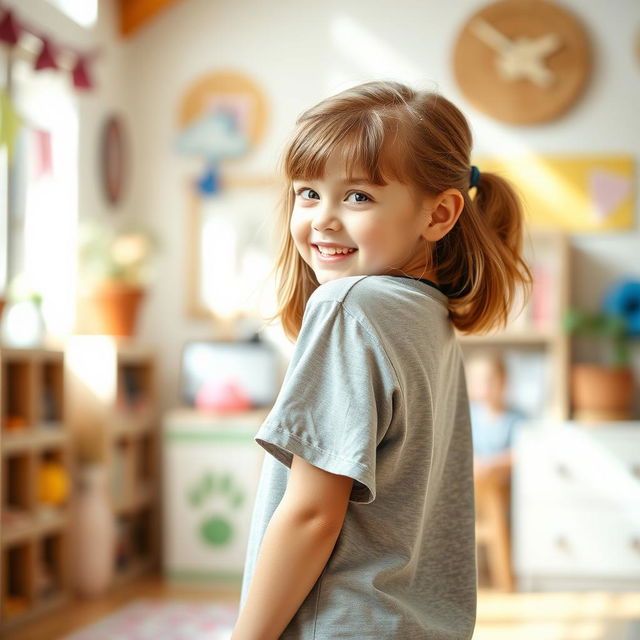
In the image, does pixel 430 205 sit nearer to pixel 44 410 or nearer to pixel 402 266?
pixel 402 266

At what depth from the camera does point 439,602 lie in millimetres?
863

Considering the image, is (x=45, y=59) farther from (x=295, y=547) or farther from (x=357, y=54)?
(x=295, y=547)

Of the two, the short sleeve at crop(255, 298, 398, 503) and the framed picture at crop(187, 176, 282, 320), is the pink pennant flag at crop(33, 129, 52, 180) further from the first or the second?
the short sleeve at crop(255, 298, 398, 503)

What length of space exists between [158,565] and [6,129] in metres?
2.11

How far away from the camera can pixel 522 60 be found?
159 inches

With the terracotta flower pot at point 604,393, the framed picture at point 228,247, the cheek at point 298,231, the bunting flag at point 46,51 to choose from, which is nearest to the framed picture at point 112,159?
the framed picture at point 228,247

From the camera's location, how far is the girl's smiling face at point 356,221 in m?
0.83

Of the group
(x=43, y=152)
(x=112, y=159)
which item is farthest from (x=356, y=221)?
(x=112, y=159)

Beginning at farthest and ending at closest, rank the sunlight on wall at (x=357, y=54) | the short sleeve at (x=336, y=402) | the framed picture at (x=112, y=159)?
the sunlight on wall at (x=357, y=54)
the framed picture at (x=112, y=159)
the short sleeve at (x=336, y=402)

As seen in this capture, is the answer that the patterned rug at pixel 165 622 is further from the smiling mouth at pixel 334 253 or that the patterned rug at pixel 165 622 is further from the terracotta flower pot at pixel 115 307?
the smiling mouth at pixel 334 253

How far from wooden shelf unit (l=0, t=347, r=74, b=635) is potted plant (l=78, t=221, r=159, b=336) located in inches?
16.5

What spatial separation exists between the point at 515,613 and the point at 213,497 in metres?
1.26

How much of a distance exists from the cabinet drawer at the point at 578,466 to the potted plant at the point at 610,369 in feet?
0.56

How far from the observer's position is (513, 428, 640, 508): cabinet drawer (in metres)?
3.55
